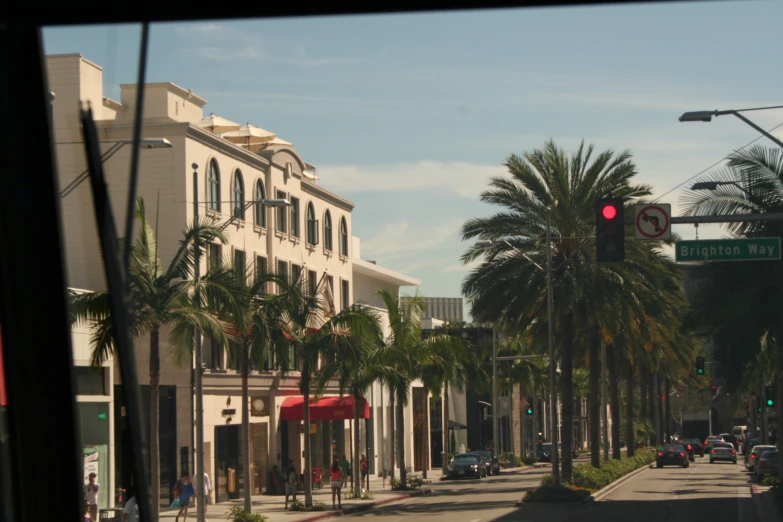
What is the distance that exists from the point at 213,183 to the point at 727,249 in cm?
2548

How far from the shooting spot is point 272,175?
5047 cm

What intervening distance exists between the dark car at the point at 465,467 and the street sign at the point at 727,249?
40.6 meters

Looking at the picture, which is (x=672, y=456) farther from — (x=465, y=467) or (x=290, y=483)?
(x=290, y=483)

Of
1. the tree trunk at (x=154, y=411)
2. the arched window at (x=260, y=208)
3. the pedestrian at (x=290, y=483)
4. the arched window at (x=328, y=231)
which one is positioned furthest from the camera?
the arched window at (x=328, y=231)

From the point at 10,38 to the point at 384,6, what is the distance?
1547 mm

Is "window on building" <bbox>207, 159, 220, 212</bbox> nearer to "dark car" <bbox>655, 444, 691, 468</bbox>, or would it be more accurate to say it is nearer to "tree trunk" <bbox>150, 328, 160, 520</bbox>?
"tree trunk" <bbox>150, 328, 160, 520</bbox>

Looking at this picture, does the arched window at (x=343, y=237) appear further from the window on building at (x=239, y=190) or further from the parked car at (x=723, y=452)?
the parked car at (x=723, y=452)

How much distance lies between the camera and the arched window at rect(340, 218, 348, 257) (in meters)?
61.7

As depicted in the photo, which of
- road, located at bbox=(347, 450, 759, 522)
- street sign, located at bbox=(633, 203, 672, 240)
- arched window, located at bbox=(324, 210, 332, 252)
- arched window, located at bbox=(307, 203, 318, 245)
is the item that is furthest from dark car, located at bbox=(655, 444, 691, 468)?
street sign, located at bbox=(633, 203, 672, 240)

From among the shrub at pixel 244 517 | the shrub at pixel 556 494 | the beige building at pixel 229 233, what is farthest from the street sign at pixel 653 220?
the shrub at pixel 556 494

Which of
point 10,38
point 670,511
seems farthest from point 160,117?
point 10,38

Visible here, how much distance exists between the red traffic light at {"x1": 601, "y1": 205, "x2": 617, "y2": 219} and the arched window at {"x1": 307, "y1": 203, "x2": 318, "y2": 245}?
36776mm

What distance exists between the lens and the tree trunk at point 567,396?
131 ft

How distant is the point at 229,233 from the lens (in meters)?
45.0
